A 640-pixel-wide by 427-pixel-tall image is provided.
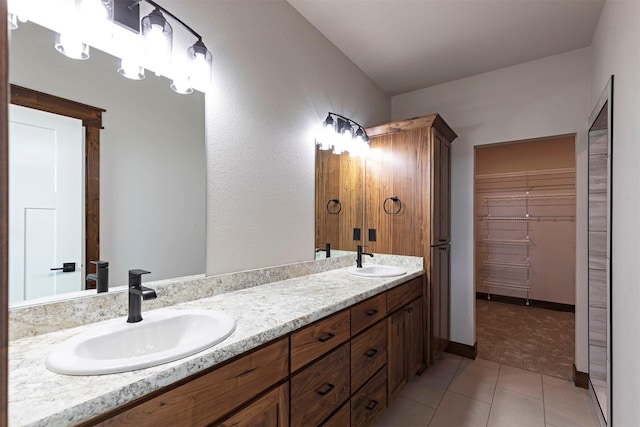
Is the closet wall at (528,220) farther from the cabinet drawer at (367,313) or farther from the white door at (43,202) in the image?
the white door at (43,202)

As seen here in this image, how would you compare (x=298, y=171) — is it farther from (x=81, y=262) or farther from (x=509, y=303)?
(x=509, y=303)

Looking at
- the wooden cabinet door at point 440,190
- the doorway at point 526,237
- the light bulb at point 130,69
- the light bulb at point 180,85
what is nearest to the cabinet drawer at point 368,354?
the wooden cabinet door at point 440,190

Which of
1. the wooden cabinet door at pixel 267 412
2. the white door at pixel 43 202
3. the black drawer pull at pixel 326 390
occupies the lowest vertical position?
the black drawer pull at pixel 326 390

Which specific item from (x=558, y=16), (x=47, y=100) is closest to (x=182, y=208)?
(x=47, y=100)

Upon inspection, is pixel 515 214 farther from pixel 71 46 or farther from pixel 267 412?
pixel 71 46

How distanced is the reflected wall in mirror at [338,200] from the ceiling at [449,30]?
2.94ft

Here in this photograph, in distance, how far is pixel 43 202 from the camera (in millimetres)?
995

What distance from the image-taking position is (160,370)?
29.3 inches

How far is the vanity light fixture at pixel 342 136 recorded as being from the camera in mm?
2248

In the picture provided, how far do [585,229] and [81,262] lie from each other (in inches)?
125

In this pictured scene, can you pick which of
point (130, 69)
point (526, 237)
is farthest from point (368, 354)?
point (526, 237)

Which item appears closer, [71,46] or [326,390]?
[71,46]

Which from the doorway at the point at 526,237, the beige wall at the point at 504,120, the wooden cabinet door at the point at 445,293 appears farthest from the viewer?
the doorway at the point at 526,237

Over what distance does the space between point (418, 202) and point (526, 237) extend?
2938 millimetres
